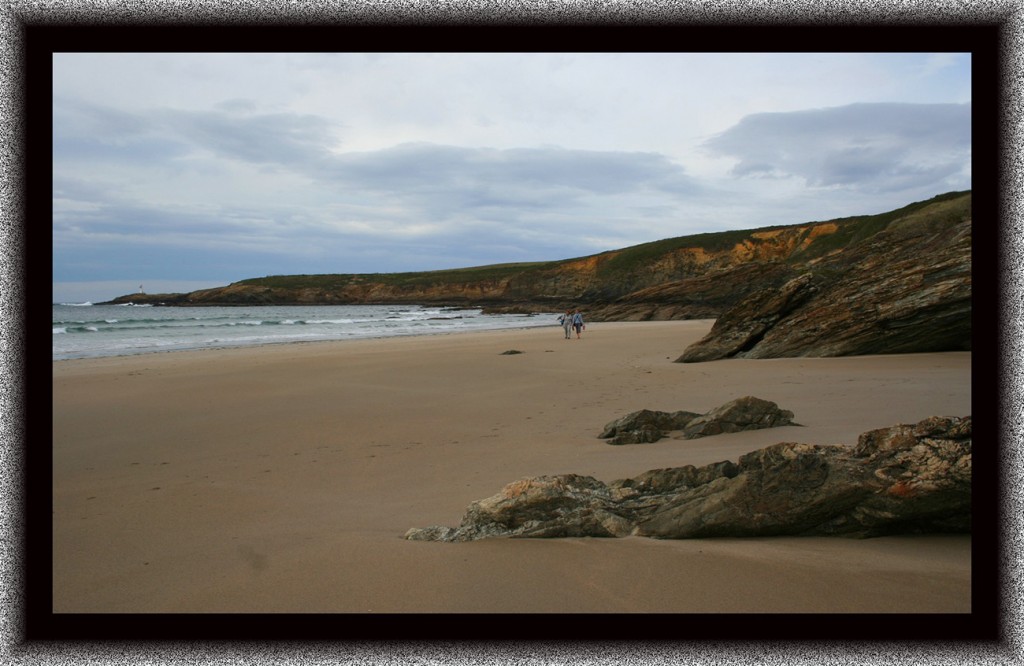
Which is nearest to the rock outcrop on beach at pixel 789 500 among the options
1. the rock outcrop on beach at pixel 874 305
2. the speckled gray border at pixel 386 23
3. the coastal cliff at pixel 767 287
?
the speckled gray border at pixel 386 23

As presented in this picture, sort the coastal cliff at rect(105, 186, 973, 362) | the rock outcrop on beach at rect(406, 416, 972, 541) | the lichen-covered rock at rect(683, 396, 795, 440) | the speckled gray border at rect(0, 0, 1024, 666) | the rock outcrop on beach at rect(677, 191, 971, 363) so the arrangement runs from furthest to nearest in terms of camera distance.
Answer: the coastal cliff at rect(105, 186, 973, 362) < the rock outcrop on beach at rect(677, 191, 971, 363) < the lichen-covered rock at rect(683, 396, 795, 440) < the rock outcrop on beach at rect(406, 416, 972, 541) < the speckled gray border at rect(0, 0, 1024, 666)

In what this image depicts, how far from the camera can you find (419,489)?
14.7 ft

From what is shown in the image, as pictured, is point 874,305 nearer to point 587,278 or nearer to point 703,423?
point 703,423

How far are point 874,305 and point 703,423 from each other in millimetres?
7627

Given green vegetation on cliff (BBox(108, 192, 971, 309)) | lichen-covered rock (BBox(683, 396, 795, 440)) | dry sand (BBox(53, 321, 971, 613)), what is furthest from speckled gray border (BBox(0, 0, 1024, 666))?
green vegetation on cliff (BBox(108, 192, 971, 309))

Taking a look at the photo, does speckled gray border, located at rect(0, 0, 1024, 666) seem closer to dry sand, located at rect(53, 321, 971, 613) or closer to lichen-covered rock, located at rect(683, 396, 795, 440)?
dry sand, located at rect(53, 321, 971, 613)

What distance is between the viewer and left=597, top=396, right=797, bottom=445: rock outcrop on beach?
18.6ft

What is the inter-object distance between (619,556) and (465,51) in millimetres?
1968

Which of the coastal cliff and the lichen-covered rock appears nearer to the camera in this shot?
the lichen-covered rock

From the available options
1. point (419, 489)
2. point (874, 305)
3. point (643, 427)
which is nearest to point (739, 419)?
point (643, 427)

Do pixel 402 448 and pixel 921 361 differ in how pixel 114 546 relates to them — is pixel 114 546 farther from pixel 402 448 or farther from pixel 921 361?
pixel 921 361

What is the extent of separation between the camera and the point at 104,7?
1657 millimetres

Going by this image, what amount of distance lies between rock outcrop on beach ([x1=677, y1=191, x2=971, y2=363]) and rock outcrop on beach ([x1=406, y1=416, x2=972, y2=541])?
8.58 metres

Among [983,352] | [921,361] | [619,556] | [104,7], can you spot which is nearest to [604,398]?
[921,361]
